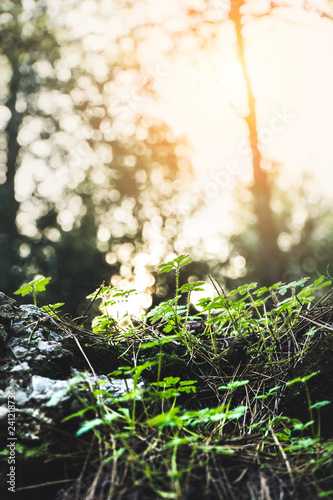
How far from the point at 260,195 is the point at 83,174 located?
23.5ft

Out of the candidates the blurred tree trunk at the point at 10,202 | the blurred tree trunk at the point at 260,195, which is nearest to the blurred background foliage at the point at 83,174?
the blurred tree trunk at the point at 10,202

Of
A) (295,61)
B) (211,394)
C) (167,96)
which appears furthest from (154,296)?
(211,394)

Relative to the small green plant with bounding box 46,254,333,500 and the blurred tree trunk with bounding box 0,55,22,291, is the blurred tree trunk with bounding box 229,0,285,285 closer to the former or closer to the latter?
the small green plant with bounding box 46,254,333,500

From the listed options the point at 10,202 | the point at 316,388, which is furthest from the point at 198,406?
the point at 10,202

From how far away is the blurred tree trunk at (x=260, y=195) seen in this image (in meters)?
6.40

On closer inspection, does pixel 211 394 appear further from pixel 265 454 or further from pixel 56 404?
pixel 56 404

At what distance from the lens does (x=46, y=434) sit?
120 cm

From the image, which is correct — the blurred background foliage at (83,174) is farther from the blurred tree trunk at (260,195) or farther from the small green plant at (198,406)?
the small green plant at (198,406)

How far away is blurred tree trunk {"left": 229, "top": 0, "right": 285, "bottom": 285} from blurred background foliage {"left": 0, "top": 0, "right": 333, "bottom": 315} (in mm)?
4083

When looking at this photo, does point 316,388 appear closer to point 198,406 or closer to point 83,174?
point 198,406

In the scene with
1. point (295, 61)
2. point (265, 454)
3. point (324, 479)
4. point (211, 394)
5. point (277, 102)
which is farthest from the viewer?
point (277, 102)

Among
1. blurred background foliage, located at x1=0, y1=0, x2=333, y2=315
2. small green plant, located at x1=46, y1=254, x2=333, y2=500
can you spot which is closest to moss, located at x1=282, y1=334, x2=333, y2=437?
small green plant, located at x1=46, y1=254, x2=333, y2=500

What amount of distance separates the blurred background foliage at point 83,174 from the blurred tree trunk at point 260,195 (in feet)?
13.4

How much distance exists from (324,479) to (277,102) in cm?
755
